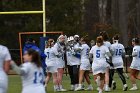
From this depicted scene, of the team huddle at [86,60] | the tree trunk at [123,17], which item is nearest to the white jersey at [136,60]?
the team huddle at [86,60]

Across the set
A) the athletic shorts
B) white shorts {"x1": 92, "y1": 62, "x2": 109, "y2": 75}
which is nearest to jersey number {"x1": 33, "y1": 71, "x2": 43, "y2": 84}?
the athletic shorts

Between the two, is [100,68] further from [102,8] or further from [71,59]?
[102,8]

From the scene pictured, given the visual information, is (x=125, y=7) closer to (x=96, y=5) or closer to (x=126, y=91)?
(x=96, y=5)

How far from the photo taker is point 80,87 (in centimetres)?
2273

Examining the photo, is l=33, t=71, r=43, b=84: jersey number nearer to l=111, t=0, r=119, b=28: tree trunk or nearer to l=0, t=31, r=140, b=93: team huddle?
l=0, t=31, r=140, b=93: team huddle

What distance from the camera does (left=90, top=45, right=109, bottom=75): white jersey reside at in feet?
65.2

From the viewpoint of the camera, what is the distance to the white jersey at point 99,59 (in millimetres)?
19875

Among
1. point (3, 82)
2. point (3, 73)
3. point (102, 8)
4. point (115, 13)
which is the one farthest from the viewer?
point (102, 8)

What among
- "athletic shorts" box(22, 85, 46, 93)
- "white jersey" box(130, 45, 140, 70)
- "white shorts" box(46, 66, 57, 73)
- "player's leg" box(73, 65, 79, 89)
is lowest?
"player's leg" box(73, 65, 79, 89)

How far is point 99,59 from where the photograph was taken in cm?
2002

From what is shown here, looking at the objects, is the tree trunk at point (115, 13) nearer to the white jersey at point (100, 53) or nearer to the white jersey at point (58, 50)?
the white jersey at point (58, 50)

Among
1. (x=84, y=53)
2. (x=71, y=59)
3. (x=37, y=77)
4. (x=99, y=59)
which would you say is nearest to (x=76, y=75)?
(x=71, y=59)

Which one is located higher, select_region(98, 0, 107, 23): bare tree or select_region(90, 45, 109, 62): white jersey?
select_region(98, 0, 107, 23): bare tree

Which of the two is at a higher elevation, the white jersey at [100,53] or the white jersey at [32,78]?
the white jersey at [100,53]
